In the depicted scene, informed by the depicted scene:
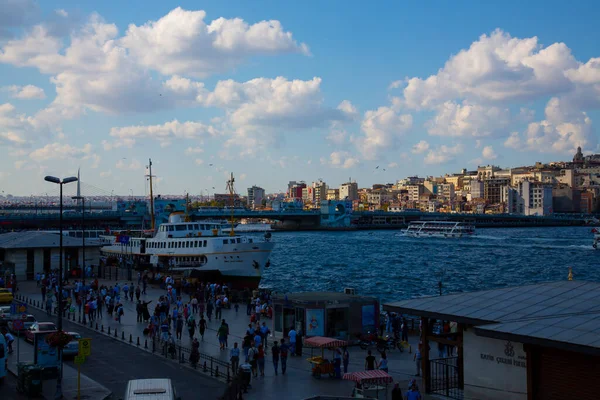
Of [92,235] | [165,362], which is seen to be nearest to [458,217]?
[92,235]

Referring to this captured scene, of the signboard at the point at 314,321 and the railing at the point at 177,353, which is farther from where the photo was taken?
the signboard at the point at 314,321

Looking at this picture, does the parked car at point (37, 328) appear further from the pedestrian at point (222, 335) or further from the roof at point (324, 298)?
the roof at point (324, 298)

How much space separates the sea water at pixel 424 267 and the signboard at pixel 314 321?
89.2ft

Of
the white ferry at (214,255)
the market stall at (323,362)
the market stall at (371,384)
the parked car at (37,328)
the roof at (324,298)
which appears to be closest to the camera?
the market stall at (371,384)

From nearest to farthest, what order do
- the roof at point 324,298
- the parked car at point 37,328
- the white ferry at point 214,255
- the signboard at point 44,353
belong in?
the signboard at point 44,353
the parked car at point 37,328
the roof at point 324,298
the white ferry at point 214,255

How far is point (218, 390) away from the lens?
1667 cm

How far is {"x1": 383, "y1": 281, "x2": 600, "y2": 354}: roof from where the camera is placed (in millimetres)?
9531

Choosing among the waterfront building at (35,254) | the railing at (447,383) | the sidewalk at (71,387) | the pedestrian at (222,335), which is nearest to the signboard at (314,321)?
the pedestrian at (222,335)

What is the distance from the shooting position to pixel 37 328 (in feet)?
69.1

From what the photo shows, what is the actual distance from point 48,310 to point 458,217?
17612 cm

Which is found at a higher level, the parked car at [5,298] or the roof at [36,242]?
the roof at [36,242]

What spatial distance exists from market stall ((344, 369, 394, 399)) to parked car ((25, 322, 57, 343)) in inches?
391

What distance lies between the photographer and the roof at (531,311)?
9.53 meters

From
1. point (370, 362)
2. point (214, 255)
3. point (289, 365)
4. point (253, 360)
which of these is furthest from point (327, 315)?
point (214, 255)
